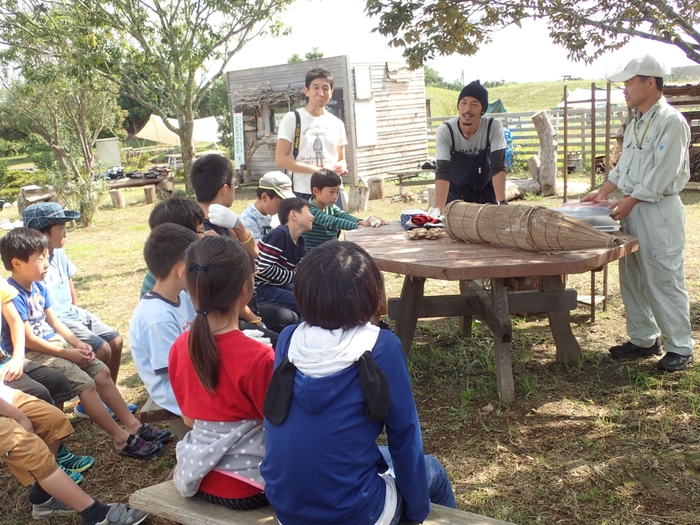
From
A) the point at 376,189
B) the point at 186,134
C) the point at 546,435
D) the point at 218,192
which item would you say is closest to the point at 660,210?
the point at 546,435

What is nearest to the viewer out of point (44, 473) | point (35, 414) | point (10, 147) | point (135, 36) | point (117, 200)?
point (44, 473)

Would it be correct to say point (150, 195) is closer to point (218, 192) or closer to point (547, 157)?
point (547, 157)

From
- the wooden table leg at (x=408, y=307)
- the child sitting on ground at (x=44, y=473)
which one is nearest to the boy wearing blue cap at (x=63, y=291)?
the child sitting on ground at (x=44, y=473)

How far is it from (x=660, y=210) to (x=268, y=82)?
1527 cm

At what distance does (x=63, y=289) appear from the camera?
149 inches

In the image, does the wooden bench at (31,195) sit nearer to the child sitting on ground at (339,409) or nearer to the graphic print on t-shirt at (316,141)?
the graphic print on t-shirt at (316,141)

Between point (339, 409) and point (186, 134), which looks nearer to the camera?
point (339, 409)

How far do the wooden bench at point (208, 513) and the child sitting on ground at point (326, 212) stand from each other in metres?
2.58

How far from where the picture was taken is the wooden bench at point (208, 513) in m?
1.87

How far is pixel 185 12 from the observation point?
11.7 meters

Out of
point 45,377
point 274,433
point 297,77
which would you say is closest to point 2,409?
point 45,377

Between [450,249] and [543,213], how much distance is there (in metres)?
0.60

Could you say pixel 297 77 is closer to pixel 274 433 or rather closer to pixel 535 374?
pixel 535 374

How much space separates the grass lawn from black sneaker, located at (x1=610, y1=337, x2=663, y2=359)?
8cm
